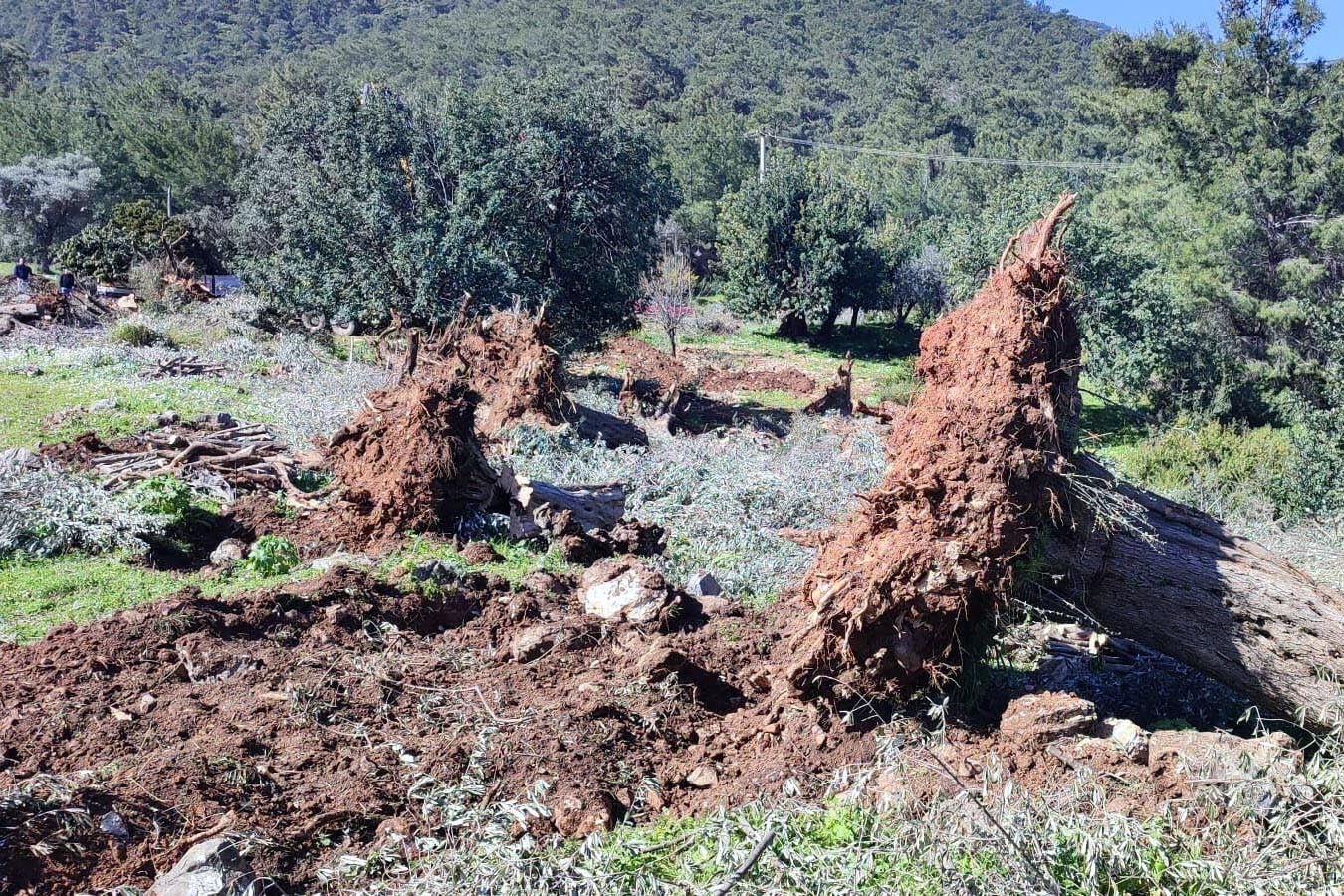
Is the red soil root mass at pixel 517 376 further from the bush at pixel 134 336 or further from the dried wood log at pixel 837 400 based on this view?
the bush at pixel 134 336

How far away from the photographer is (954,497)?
4141 millimetres

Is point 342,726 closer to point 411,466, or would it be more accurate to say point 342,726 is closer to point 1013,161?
point 411,466

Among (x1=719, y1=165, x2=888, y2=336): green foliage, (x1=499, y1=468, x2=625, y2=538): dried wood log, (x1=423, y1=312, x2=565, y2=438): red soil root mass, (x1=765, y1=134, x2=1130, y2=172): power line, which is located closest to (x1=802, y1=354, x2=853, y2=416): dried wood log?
(x1=423, y1=312, x2=565, y2=438): red soil root mass

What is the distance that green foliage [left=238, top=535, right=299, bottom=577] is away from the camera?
704cm

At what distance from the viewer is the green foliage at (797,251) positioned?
87.7ft

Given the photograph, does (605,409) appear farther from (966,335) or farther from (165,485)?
(966,335)

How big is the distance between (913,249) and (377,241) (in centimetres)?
2007

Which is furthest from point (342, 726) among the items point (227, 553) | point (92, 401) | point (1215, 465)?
point (1215, 465)

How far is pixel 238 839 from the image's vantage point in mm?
3572

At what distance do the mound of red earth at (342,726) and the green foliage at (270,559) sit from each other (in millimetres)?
955

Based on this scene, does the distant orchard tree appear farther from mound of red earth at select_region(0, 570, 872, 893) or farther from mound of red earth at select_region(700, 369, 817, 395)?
mound of red earth at select_region(0, 570, 872, 893)

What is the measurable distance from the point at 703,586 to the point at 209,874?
12.7ft

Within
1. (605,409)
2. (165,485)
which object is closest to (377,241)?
(605,409)

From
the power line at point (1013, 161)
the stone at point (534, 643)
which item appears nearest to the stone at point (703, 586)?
the stone at point (534, 643)
